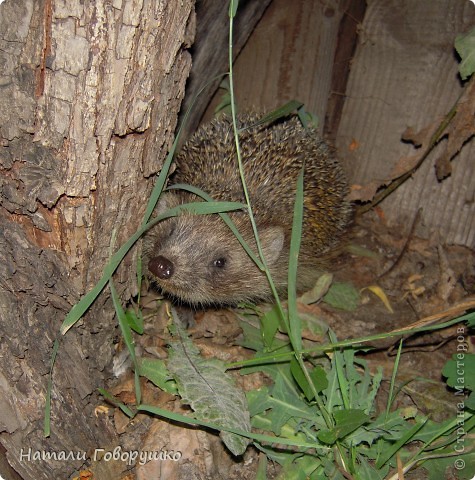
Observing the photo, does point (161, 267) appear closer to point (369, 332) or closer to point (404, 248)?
point (369, 332)

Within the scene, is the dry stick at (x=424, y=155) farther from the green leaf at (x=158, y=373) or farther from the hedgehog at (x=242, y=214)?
the green leaf at (x=158, y=373)

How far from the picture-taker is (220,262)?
4.65 m

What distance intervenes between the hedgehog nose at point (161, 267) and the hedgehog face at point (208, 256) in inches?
4.9

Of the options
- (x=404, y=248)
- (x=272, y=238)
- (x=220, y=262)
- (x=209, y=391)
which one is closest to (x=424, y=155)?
(x=404, y=248)

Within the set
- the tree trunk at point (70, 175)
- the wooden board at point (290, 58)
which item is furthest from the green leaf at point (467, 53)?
the tree trunk at point (70, 175)

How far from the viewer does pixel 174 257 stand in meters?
4.41

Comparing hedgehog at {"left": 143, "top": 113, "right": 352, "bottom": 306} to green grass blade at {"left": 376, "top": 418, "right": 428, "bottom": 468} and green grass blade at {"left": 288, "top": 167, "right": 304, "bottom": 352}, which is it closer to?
green grass blade at {"left": 288, "top": 167, "right": 304, "bottom": 352}

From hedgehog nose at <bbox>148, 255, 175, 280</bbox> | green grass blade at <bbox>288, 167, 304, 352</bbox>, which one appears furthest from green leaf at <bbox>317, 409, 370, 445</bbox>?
hedgehog nose at <bbox>148, 255, 175, 280</bbox>

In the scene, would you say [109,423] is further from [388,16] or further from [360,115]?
[388,16]

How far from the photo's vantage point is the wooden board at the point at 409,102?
194 inches

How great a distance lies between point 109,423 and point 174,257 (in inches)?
49.1

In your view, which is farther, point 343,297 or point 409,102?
point 409,102

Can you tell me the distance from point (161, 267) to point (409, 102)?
258cm

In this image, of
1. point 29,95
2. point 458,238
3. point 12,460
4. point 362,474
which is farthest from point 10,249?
point 458,238
